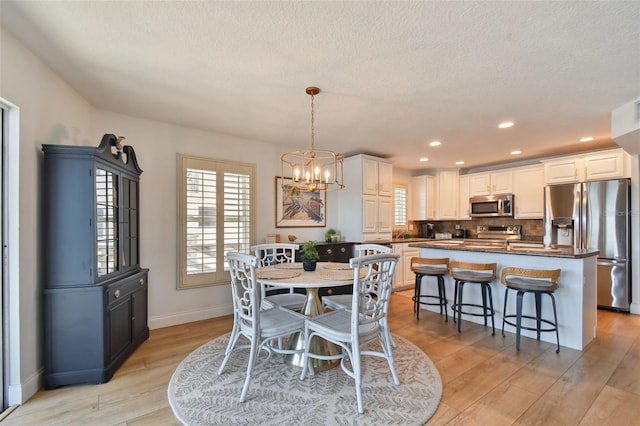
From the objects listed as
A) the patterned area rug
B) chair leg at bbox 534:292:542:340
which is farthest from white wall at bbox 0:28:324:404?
chair leg at bbox 534:292:542:340

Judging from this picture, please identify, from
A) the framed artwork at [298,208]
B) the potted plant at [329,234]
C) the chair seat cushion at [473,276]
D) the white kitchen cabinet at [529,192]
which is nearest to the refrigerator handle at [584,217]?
the white kitchen cabinet at [529,192]

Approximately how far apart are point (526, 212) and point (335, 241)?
3.59 m

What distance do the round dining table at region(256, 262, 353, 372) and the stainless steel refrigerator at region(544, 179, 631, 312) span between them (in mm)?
4018

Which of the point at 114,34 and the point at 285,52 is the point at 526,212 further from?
the point at 114,34

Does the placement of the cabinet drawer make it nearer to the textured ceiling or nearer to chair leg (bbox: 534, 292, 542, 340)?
the textured ceiling

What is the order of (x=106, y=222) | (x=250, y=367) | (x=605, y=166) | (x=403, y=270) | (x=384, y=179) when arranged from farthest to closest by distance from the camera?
(x=403, y=270)
(x=384, y=179)
(x=605, y=166)
(x=106, y=222)
(x=250, y=367)

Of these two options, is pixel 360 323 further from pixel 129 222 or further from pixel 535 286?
pixel 129 222

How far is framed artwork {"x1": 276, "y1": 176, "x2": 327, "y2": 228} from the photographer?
4824 millimetres

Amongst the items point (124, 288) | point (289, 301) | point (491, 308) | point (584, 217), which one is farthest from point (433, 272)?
point (124, 288)

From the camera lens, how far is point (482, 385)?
7.74ft

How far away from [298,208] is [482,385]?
11.4ft

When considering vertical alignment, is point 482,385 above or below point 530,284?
below

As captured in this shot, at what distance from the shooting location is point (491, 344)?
3.17 metres

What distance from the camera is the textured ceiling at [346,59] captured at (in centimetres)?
177
